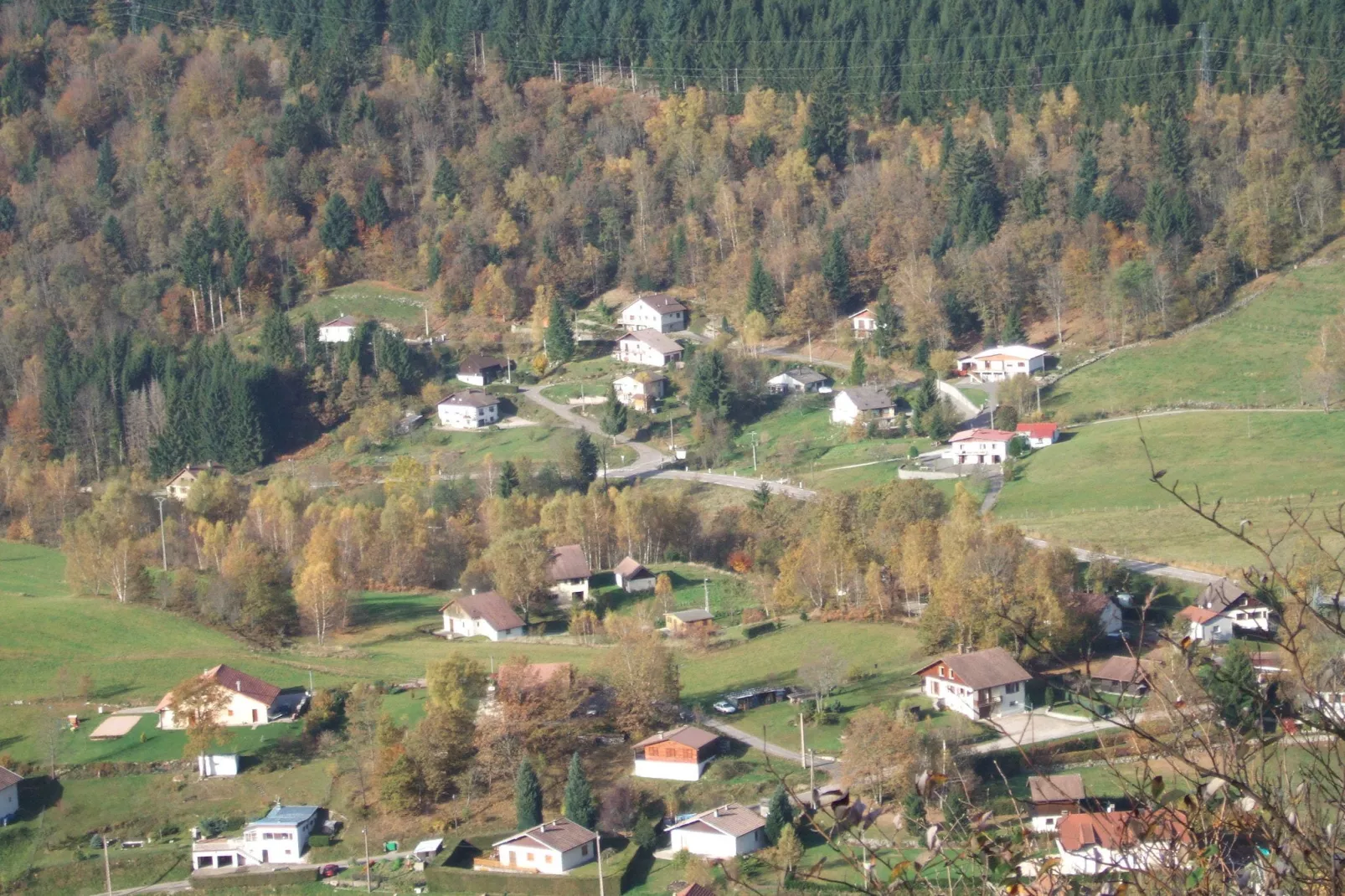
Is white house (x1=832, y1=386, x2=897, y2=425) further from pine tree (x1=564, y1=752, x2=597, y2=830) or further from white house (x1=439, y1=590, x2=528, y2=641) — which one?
pine tree (x1=564, y1=752, x2=597, y2=830)

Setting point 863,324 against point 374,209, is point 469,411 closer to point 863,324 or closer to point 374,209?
point 863,324

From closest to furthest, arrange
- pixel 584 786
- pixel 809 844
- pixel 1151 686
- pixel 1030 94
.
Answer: pixel 1151 686
pixel 809 844
pixel 584 786
pixel 1030 94

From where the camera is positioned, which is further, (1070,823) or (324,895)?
(324,895)

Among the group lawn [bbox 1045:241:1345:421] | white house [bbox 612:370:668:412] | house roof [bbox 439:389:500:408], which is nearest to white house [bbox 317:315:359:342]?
house roof [bbox 439:389:500:408]

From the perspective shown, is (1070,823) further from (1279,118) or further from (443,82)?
(443,82)

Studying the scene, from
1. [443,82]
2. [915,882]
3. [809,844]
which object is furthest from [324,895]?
[443,82]

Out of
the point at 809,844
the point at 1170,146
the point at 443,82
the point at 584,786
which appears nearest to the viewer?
the point at 809,844

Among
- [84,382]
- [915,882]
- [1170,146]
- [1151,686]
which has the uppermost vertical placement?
[1151,686]

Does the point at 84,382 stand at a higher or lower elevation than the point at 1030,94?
lower

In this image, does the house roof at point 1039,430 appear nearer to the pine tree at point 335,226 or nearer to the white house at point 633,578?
the white house at point 633,578
